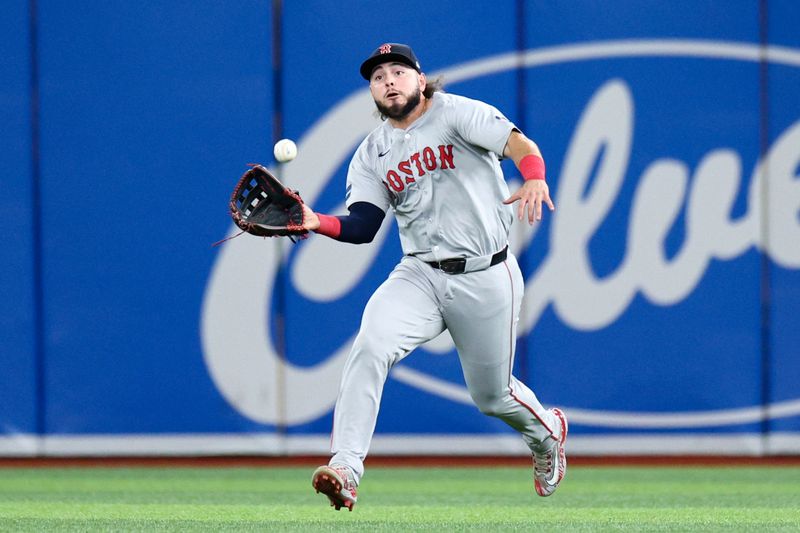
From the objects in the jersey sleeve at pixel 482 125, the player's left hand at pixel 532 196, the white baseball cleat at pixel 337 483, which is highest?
the jersey sleeve at pixel 482 125

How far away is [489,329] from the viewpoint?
13.7 feet

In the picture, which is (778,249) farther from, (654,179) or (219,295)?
(219,295)

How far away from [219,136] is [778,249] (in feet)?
10.2

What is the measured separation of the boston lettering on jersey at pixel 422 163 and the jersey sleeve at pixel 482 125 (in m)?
0.08

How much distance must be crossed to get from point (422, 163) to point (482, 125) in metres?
0.24

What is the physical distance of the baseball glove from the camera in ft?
12.8

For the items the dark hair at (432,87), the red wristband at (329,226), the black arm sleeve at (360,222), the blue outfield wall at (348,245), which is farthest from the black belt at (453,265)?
the blue outfield wall at (348,245)

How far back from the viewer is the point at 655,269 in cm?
687

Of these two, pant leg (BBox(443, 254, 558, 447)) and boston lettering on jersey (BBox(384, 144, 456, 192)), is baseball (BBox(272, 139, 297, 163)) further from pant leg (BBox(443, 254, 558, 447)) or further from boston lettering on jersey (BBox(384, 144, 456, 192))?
pant leg (BBox(443, 254, 558, 447))

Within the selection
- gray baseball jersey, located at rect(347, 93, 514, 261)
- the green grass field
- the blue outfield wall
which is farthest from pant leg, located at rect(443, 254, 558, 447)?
the blue outfield wall

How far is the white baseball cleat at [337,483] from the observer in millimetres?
3604

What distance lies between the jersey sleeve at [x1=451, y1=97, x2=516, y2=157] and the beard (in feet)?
0.42

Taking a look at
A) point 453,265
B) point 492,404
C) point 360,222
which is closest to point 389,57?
point 360,222

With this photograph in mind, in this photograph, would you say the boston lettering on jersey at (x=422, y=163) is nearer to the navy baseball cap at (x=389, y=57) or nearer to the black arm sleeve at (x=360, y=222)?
the black arm sleeve at (x=360, y=222)
